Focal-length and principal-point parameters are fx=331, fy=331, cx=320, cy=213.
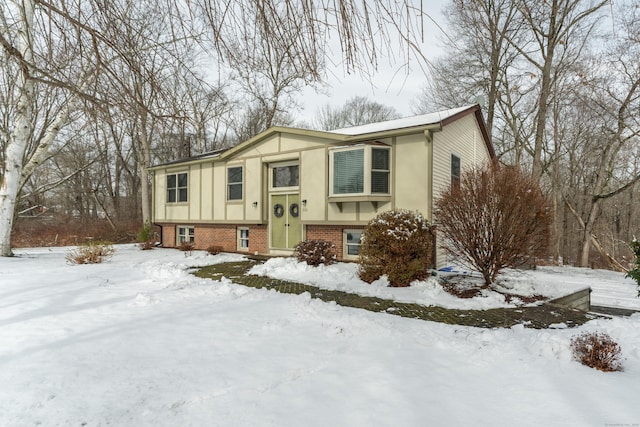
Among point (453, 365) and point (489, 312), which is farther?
point (489, 312)

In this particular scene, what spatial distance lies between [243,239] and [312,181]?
13.7 ft

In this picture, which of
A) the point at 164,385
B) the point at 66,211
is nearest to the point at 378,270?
the point at 164,385

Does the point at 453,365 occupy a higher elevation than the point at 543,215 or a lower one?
lower

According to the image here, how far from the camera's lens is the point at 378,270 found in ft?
24.4

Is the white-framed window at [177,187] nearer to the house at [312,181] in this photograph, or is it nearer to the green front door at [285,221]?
the house at [312,181]

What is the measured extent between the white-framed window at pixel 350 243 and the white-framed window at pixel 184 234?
8121 millimetres

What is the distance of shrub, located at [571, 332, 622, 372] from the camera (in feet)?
10.8

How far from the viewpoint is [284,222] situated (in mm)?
12219

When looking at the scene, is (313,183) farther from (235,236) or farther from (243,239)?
(235,236)

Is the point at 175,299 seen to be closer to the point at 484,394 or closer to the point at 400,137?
A: the point at 484,394

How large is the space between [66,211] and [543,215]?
33643 millimetres

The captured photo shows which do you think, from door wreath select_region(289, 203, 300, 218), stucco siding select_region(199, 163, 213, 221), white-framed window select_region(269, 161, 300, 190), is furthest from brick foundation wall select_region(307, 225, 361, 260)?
stucco siding select_region(199, 163, 213, 221)

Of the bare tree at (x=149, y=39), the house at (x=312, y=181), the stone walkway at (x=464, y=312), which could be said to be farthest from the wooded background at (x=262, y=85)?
the stone walkway at (x=464, y=312)

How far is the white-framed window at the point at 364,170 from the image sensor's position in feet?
31.8
